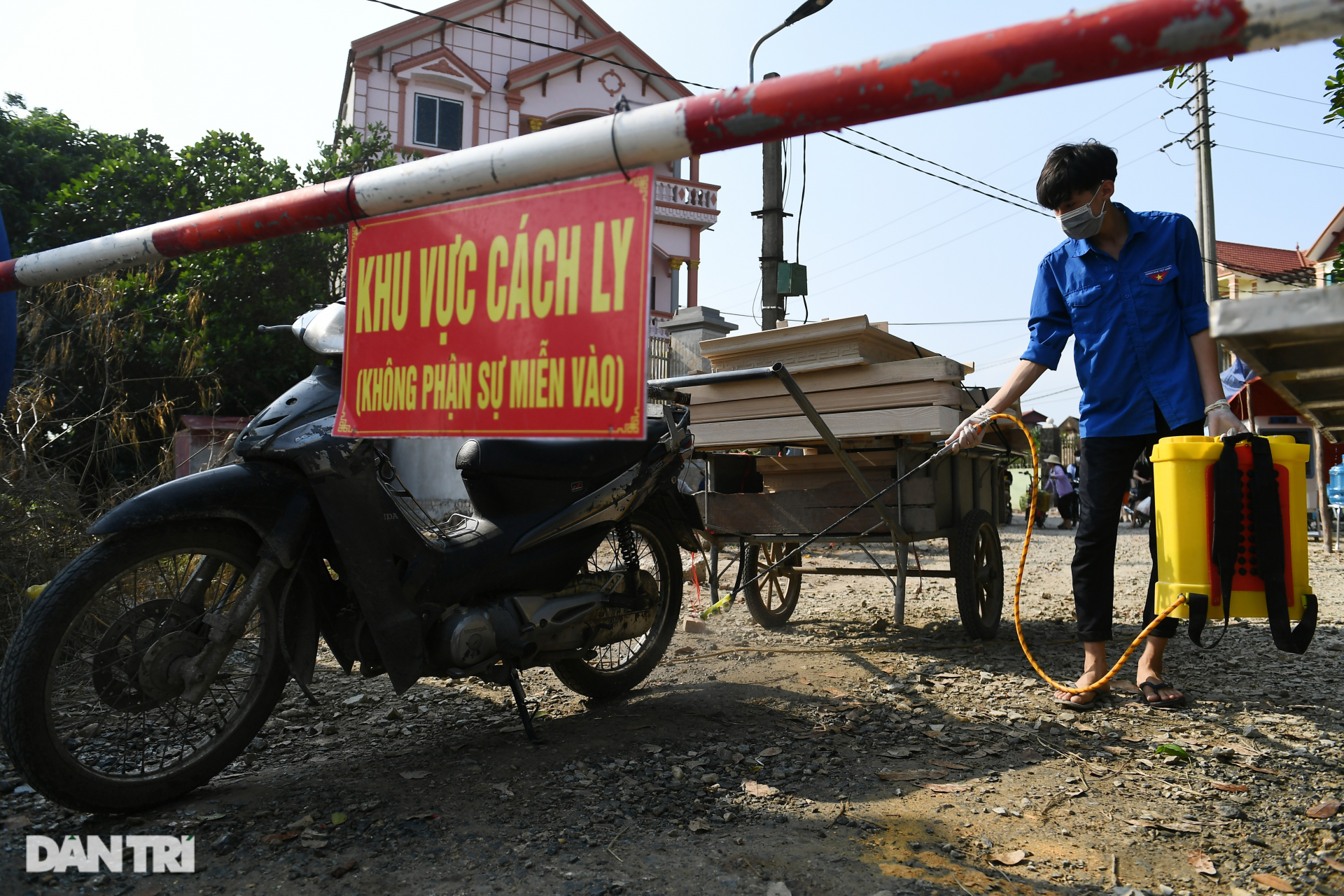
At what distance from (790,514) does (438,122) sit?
51.6 feet

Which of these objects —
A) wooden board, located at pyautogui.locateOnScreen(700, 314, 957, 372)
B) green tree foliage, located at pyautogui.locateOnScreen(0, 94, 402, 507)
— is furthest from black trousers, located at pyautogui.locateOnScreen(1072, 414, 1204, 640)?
green tree foliage, located at pyautogui.locateOnScreen(0, 94, 402, 507)

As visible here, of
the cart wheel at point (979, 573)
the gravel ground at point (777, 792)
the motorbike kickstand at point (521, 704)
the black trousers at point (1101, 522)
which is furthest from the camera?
the cart wheel at point (979, 573)

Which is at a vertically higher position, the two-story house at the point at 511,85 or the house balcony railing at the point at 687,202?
the two-story house at the point at 511,85

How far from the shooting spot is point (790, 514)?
433 cm

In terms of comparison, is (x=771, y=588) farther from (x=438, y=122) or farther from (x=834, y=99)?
(x=438, y=122)

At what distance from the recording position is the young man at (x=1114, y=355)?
10.2ft

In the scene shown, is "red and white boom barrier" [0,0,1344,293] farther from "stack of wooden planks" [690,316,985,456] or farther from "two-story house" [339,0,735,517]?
"two-story house" [339,0,735,517]

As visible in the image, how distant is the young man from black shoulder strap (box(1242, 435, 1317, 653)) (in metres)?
0.53

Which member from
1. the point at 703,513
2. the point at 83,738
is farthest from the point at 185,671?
the point at 703,513

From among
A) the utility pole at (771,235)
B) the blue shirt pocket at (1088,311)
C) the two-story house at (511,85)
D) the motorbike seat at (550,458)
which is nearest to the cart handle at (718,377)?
the motorbike seat at (550,458)

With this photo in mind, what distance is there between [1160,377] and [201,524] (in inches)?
124

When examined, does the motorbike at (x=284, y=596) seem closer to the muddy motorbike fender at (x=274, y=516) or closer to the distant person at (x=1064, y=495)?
the muddy motorbike fender at (x=274, y=516)

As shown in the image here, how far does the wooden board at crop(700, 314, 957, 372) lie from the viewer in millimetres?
4000

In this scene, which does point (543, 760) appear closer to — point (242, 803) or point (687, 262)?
point (242, 803)
